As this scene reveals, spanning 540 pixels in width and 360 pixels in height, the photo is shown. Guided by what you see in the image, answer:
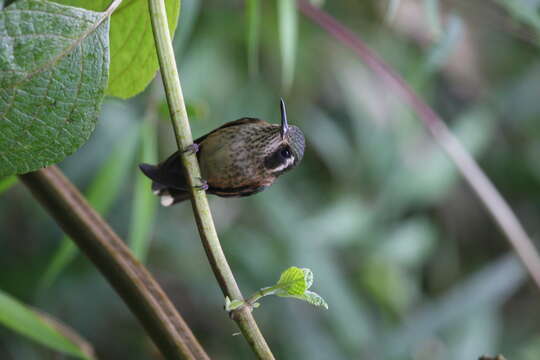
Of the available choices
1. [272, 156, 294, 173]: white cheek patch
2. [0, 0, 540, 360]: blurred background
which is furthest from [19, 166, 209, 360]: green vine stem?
[0, 0, 540, 360]: blurred background

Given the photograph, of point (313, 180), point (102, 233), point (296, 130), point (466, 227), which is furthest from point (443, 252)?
point (102, 233)

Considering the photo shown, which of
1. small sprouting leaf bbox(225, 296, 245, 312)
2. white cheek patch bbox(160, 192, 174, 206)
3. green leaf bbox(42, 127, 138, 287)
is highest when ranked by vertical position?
green leaf bbox(42, 127, 138, 287)

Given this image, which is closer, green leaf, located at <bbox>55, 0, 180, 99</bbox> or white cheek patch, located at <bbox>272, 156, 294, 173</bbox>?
green leaf, located at <bbox>55, 0, 180, 99</bbox>

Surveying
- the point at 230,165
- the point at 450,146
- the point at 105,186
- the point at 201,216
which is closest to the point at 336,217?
the point at 450,146

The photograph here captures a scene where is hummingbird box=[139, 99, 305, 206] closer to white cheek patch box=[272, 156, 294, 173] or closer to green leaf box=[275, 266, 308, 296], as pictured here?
white cheek patch box=[272, 156, 294, 173]

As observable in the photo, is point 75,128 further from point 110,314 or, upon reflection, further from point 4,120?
point 110,314

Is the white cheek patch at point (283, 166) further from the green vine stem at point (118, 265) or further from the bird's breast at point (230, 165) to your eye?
the green vine stem at point (118, 265)

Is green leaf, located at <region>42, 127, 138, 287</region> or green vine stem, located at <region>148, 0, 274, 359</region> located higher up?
green leaf, located at <region>42, 127, 138, 287</region>
